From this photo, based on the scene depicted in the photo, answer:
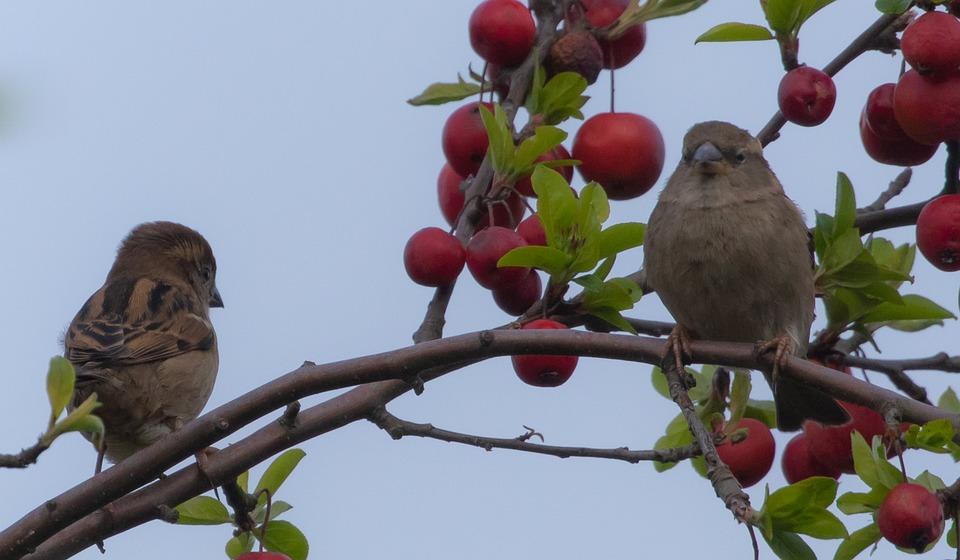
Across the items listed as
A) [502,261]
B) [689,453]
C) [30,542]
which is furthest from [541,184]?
[30,542]

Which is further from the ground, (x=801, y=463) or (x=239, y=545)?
(x=801, y=463)

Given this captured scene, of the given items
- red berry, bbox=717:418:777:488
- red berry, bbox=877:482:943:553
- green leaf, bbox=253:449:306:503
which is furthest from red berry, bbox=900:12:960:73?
green leaf, bbox=253:449:306:503

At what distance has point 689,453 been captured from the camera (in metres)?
2.89

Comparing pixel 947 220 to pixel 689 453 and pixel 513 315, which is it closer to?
pixel 689 453

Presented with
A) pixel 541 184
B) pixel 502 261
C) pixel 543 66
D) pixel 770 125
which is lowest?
pixel 502 261

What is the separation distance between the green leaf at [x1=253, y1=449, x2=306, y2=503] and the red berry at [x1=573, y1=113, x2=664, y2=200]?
1228 millimetres

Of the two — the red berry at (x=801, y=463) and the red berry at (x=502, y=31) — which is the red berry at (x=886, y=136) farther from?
the red berry at (x=502, y=31)

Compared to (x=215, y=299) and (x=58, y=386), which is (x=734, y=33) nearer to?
(x=58, y=386)

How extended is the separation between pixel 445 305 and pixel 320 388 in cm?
83

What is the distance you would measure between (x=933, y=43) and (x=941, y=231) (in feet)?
1.52

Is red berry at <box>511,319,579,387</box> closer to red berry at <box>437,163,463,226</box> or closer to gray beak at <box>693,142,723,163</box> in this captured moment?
red berry at <box>437,163,463,226</box>

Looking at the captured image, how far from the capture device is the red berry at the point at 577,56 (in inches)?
144

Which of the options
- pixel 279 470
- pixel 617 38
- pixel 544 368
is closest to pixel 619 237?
pixel 544 368

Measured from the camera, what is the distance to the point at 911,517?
244 cm
